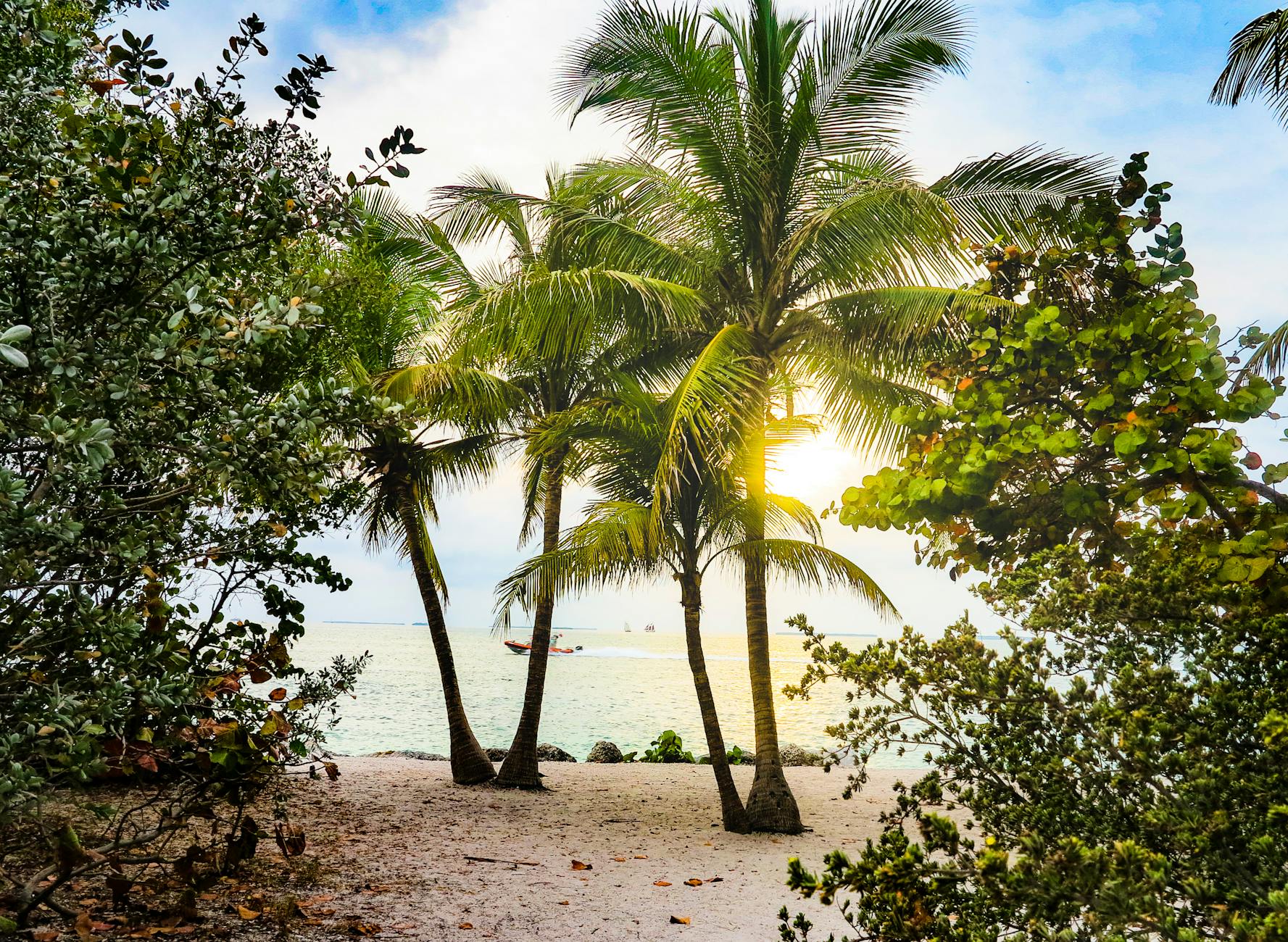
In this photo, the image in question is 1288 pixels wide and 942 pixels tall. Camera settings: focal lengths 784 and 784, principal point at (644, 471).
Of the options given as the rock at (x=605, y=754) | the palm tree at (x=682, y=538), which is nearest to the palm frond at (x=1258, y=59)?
the palm tree at (x=682, y=538)

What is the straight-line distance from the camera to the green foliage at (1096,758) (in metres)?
1.71

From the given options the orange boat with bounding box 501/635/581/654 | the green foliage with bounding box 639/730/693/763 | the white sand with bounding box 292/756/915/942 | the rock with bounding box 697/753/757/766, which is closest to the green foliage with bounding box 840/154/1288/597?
the white sand with bounding box 292/756/915/942

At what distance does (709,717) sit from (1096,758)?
23.1 ft

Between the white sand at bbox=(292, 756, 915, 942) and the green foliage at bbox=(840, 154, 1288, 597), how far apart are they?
3.57 m

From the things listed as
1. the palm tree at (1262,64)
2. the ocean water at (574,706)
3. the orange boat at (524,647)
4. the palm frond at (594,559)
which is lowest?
the ocean water at (574,706)

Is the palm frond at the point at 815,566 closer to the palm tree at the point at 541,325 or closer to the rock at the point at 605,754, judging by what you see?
the palm tree at the point at 541,325

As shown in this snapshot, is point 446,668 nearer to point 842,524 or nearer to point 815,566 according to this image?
point 815,566

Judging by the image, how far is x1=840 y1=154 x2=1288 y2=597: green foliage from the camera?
8.63 feet

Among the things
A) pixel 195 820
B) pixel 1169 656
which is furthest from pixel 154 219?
pixel 195 820

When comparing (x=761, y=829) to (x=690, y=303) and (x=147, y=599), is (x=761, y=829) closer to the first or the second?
(x=690, y=303)

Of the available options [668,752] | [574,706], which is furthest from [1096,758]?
[574,706]

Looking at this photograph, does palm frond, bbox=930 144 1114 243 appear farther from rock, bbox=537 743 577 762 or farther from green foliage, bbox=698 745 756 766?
rock, bbox=537 743 577 762

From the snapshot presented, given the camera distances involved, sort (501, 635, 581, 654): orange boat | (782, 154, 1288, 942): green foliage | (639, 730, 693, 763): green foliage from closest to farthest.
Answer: (782, 154, 1288, 942): green foliage < (639, 730, 693, 763): green foliage < (501, 635, 581, 654): orange boat

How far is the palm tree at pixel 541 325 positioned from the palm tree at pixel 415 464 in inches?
19.2
